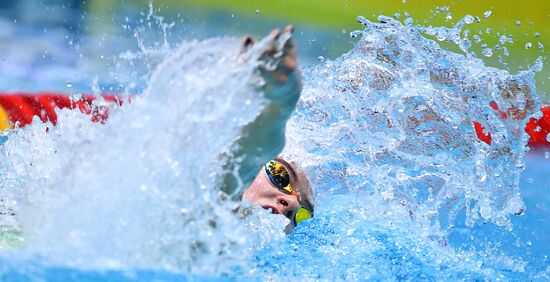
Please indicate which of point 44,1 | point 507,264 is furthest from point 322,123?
point 44,1

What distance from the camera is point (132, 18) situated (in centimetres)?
479

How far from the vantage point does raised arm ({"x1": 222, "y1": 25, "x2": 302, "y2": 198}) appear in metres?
1.21

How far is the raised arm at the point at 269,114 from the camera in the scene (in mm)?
1205

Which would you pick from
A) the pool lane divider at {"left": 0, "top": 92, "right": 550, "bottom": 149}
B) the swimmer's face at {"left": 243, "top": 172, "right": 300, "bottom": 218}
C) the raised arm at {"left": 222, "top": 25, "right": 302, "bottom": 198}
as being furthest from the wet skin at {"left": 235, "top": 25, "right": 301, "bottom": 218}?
the pool lane divider at {"left": 0, "top": 92, "right": 550, "bottom": 149}

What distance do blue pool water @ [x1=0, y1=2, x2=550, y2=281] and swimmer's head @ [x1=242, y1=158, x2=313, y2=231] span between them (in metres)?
0.07

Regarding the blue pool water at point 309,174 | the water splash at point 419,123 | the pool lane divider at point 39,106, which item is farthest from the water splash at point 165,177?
the pool lane divider at point 39,106

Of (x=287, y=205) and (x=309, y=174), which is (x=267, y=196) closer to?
(x=287, y=205)

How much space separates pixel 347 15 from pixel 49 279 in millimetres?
4114

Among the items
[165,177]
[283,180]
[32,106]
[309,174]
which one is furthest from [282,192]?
[32,106]

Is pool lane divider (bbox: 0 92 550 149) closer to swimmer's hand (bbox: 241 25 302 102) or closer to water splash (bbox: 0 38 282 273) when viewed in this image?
water splash (bbox: 0 38 282 273)

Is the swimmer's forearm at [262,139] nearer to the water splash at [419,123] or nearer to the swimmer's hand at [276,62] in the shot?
the swimmer's hand at [276,62]

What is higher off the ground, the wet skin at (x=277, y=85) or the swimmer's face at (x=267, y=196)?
the swimmer's face at (x=267, y=196)

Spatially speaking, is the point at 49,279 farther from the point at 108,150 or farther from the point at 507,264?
the point at 507,264

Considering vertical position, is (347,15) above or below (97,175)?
above
